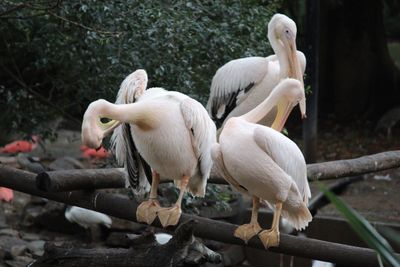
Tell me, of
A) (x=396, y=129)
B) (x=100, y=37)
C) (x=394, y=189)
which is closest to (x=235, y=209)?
(x=394, y=189)

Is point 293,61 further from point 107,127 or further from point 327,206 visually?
point 327,206

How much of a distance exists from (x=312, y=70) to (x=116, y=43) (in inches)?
131

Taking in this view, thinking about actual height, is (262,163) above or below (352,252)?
above

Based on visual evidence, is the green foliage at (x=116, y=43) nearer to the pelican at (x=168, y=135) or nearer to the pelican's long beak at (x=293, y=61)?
the pelican's long beak at (x=293, y=61)

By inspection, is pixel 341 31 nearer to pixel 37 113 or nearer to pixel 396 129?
pixel 396 129

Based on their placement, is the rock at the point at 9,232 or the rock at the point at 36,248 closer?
the rock at the point at 36,248

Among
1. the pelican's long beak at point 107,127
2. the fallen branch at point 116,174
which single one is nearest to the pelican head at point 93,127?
the pelican's long beak at point 107,127

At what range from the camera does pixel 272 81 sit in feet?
17.0

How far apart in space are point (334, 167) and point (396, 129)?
628 centimetres

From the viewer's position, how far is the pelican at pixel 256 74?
4785 millimetres

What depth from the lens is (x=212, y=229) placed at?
11.2 feet

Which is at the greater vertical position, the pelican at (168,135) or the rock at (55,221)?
the pelican at (168,135)

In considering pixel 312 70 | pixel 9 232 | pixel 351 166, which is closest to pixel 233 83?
pixel 351 166

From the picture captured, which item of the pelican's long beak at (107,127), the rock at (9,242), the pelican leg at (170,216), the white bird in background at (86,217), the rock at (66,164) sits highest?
the pelican's long beak at (107,127)
